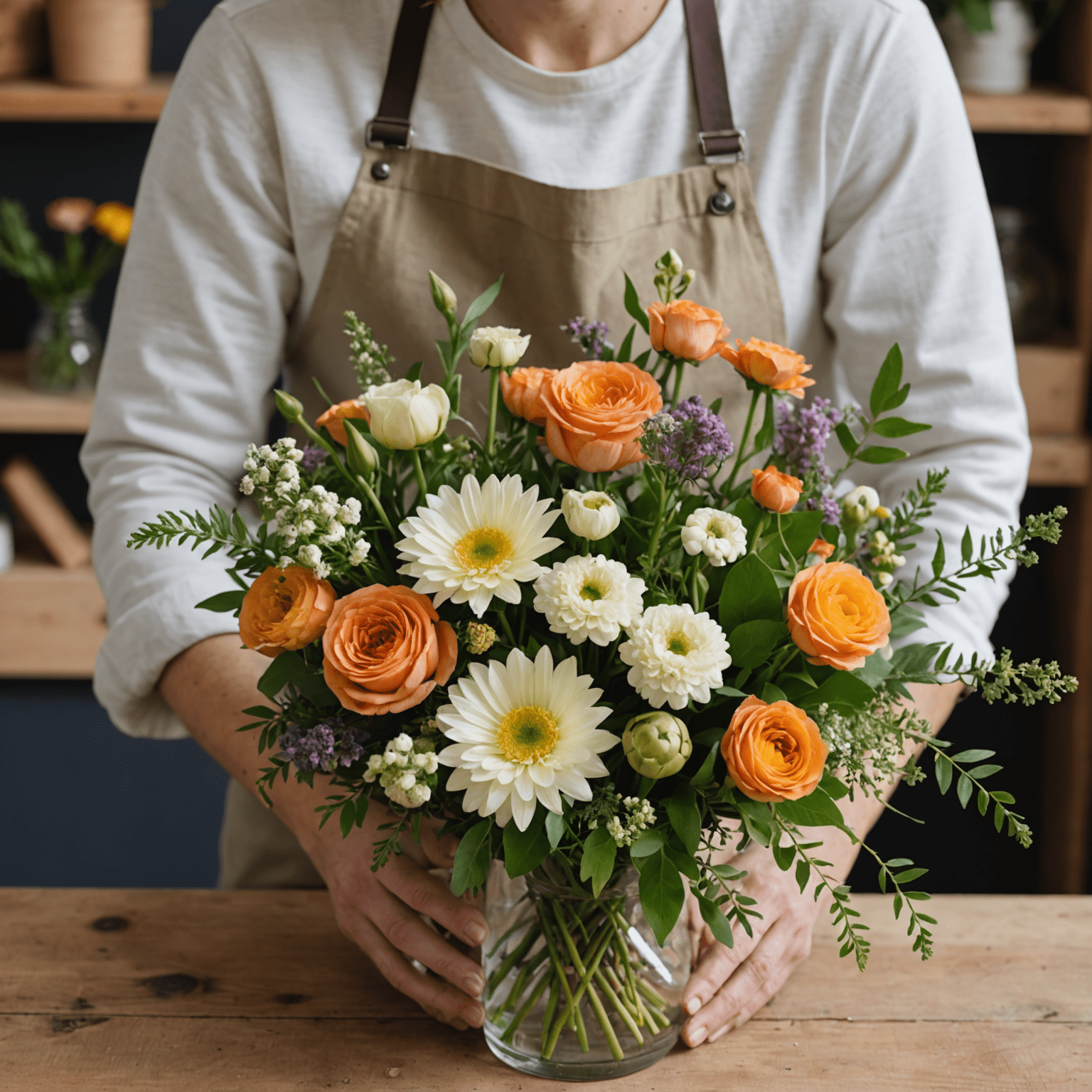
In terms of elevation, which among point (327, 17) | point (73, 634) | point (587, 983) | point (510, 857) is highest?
point (327, 17)

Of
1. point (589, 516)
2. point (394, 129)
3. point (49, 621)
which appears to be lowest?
point (49, 621)

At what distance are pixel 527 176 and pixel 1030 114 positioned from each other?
1128 millimetres

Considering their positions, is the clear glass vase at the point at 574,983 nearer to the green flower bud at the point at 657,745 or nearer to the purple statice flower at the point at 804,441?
the green flower bud at the point at 657,745

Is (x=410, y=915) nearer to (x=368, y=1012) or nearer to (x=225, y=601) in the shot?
(x=368, y=1012)

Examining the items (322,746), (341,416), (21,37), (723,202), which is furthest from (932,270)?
(21,37)

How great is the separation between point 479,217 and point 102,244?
4.01 feet

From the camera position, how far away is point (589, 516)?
60 cm

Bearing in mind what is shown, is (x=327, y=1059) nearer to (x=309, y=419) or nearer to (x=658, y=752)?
(x=658, y=752)

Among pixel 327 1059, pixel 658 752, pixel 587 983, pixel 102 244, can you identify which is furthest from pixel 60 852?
pixel 658 752

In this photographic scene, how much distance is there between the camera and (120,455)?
1.02 metres

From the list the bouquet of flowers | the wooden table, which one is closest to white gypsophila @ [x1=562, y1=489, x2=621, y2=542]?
the bouquet of flowers

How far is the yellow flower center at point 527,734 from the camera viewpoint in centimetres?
60

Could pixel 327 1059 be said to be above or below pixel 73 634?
above

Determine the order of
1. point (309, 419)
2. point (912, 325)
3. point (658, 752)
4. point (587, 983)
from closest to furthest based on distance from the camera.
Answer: point (658, 752), point (587, 983), point (912, 325), point (309, 419)
